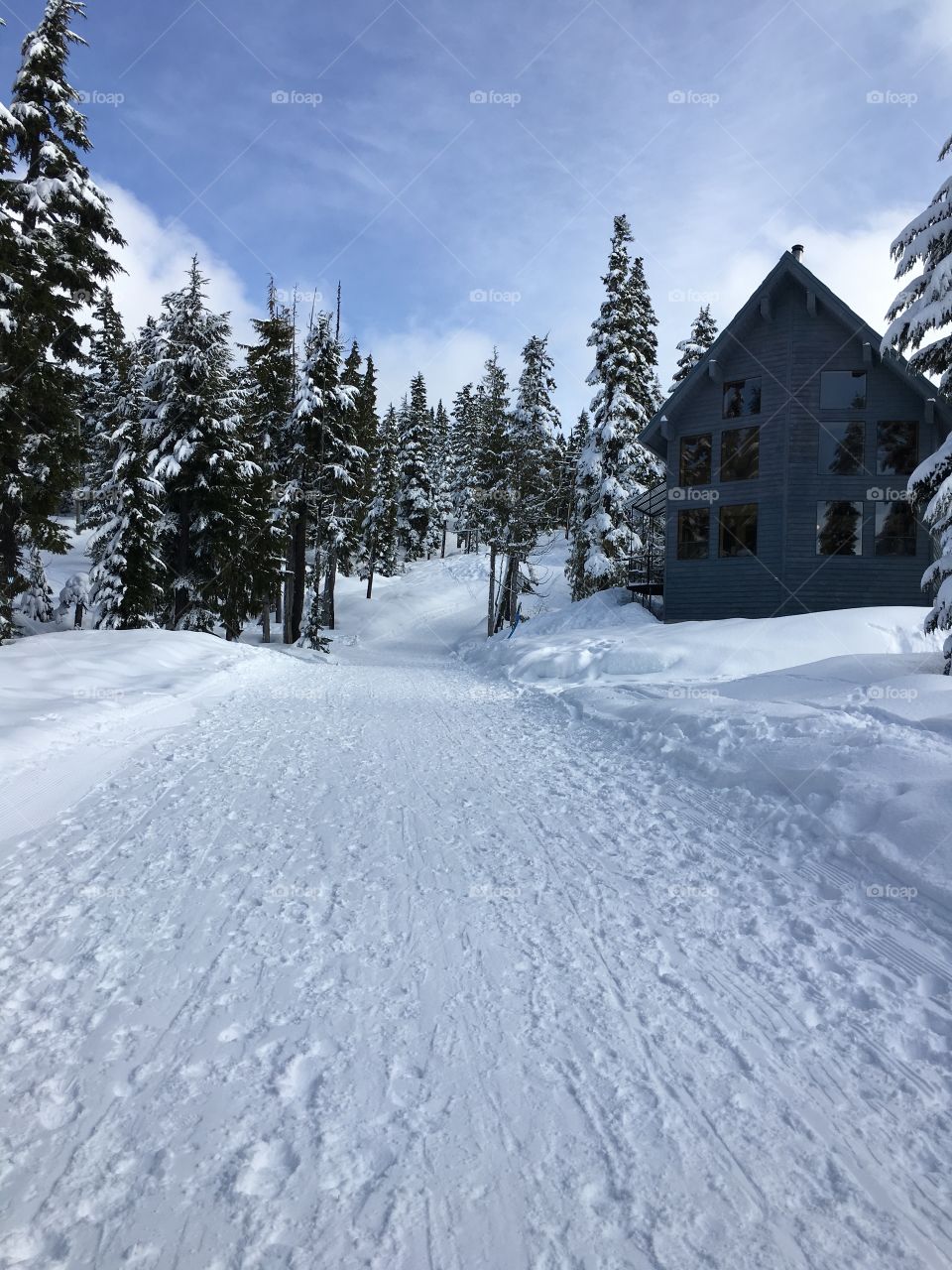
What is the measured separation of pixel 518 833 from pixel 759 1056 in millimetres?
2489

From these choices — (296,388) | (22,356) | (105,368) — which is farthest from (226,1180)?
(105,368)

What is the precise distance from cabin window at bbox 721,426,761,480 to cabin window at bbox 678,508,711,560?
1445 mm

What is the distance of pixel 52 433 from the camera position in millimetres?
16266

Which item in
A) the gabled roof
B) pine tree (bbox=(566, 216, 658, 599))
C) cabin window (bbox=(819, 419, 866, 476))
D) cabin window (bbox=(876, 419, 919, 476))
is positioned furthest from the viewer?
pine tree (bbox=(566, 216, 658, 599))

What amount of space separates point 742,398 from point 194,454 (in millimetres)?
18148

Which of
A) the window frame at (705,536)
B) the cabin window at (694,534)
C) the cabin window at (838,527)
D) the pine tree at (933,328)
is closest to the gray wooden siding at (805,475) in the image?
the cabin window at (838,527)

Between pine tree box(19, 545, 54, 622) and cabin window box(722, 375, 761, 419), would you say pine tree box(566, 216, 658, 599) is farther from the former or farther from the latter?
pine tree box(19, 545, 54, 622)

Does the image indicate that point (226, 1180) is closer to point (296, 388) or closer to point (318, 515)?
point (318, 515)

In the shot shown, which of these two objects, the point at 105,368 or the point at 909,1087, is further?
the point at 105,368

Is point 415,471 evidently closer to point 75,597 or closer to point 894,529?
point 75,597

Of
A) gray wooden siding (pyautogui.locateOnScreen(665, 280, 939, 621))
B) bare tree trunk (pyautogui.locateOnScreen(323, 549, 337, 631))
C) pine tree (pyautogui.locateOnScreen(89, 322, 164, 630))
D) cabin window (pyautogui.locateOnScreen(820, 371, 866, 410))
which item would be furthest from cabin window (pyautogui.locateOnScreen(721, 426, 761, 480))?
bare tree trunk (pyautogui.locateOnScreen(323, 549, 337, 631))

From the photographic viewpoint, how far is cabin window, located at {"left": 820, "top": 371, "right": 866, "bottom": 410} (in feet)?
65.9

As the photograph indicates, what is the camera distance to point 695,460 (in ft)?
73.6

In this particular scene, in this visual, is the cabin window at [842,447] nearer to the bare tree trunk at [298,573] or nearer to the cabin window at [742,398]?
the cabin window at [742,398]
